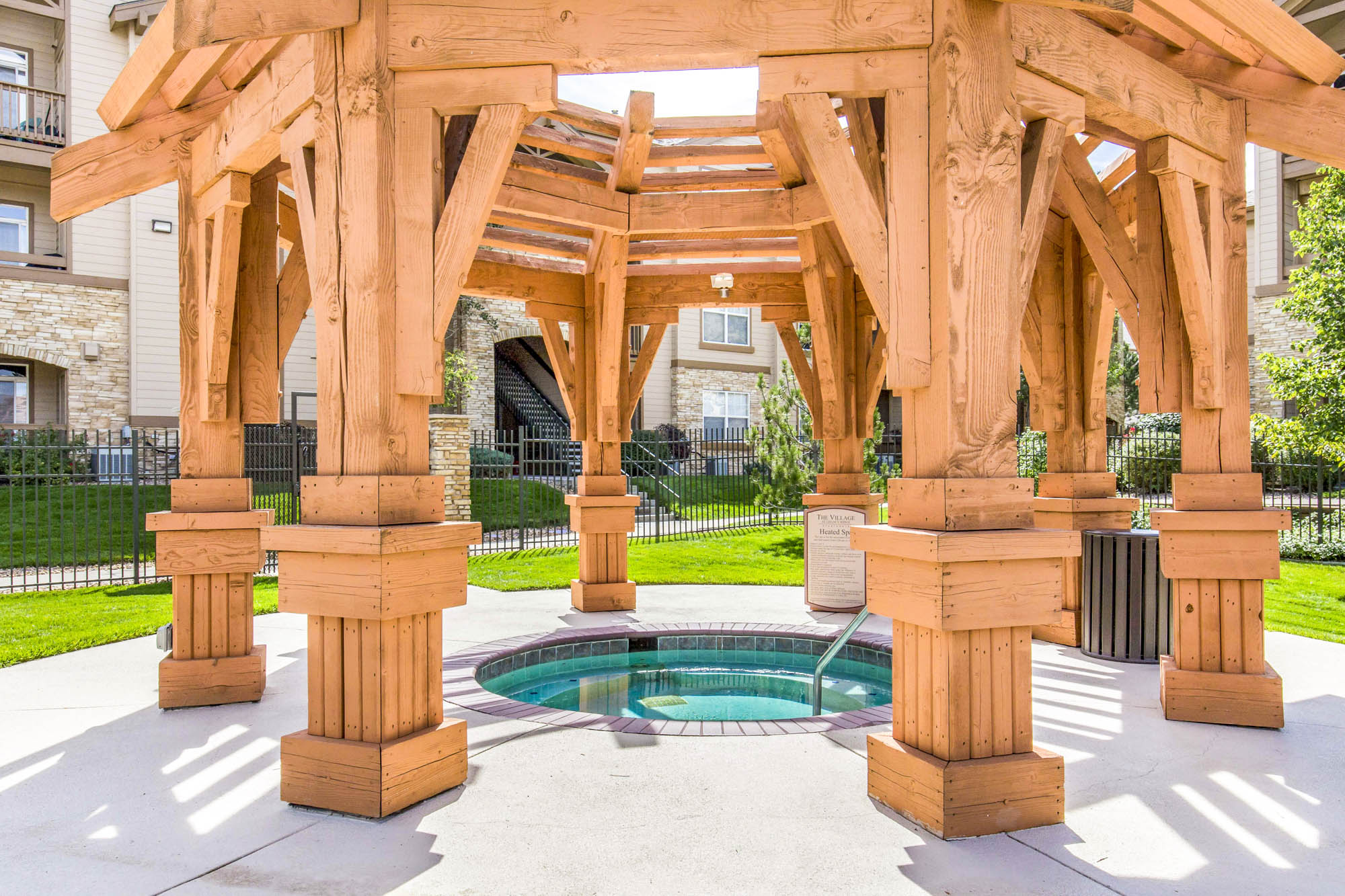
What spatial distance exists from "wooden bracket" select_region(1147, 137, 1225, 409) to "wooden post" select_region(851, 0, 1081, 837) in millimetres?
1533

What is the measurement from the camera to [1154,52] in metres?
4.53

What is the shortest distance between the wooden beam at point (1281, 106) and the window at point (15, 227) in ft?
66.8

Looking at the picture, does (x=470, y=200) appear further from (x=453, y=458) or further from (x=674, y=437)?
(x=674, y=437)

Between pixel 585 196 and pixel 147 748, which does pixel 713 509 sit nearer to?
pixel 585 196

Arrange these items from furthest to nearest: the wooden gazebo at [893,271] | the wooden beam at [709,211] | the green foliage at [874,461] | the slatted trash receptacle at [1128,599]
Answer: the green foliage at [874,461], the wooden beam at [709,211], the slatted trash receptacle at [1128,599], the wooden gazebo at [893,271]

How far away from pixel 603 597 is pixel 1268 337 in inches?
765

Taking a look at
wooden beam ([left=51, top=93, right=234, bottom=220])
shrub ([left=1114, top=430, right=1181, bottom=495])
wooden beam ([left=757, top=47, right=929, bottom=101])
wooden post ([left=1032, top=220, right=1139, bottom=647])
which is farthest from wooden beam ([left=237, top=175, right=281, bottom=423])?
shrub ([left=1114, top=430, right=1181, bottom=495])

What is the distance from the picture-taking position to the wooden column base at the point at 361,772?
341 centimetres

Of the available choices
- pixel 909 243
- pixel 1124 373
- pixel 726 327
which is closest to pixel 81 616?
pixel 909 243

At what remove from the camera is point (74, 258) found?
17047 mm

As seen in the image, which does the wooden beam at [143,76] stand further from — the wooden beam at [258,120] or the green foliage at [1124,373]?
the green foliage at [1124,373]

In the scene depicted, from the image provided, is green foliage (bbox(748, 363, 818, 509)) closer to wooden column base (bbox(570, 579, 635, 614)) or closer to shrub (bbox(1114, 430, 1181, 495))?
shrub (bbox(1114, 430, 1181, 495))

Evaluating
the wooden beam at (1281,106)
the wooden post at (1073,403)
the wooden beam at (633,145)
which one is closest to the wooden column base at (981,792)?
the wooden post at (1073,403)

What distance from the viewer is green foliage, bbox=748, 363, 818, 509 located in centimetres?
1530
